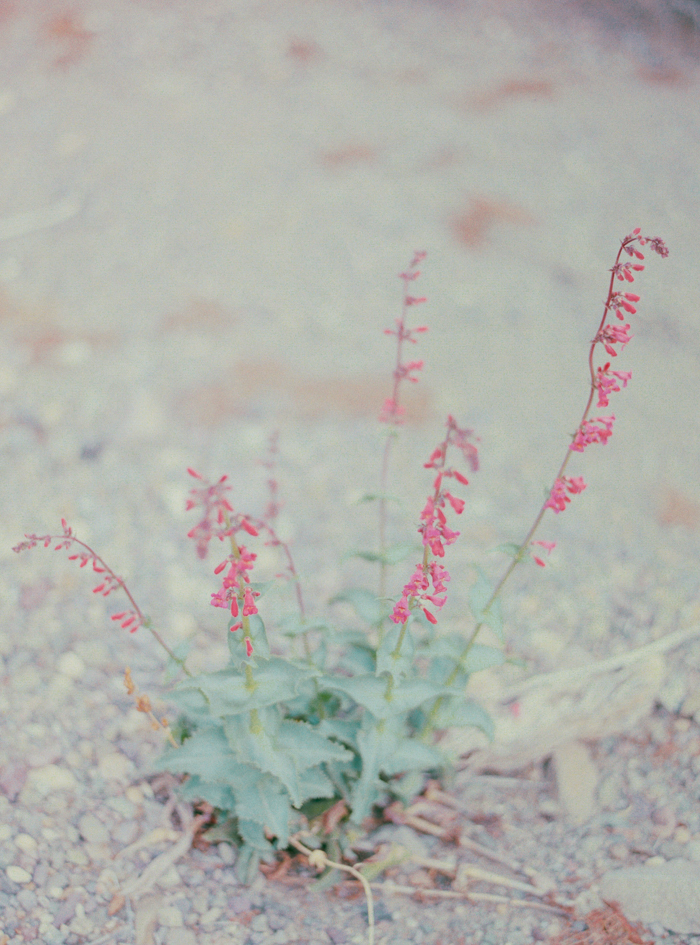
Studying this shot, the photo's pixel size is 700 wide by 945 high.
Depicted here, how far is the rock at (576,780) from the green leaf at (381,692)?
3.34ft

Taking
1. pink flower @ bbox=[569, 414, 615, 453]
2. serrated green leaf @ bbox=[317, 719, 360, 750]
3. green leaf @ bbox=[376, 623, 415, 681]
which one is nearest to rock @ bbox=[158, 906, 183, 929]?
serrated green leaf @ bbox=[317, 719, 360, 750]

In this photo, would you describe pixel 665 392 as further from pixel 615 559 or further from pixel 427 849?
pixel 427 849

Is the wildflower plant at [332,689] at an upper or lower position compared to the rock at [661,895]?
upper

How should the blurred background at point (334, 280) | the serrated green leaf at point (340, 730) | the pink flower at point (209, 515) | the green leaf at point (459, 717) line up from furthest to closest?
the blurred background at point (334, 280), the green leaf at point (459, 717), the serrated green leaf at point (340, 730), the pink flower at point (209, 515)

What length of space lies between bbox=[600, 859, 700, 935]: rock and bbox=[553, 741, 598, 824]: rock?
1.16 feet

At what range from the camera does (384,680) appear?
9.05 feet

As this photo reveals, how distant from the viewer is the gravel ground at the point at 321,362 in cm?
311

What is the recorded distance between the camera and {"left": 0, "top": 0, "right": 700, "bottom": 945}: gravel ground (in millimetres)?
3113

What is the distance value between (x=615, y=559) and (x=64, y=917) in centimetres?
299

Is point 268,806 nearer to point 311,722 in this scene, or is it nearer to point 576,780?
point 311,722

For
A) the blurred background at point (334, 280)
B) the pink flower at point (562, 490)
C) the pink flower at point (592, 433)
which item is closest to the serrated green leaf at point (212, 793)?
the blurred background at point (334, 280)

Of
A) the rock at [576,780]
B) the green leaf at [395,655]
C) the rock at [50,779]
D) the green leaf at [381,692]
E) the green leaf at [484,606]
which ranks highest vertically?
the green leaf at [484,606]

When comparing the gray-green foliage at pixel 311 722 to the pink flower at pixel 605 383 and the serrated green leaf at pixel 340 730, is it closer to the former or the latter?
the serrated green leaf at pixel 340 730

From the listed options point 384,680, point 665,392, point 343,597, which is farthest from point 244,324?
point 384,680
